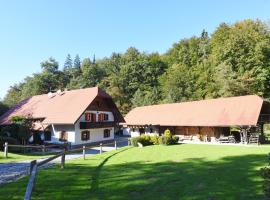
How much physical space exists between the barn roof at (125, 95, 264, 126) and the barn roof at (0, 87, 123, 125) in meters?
9.27

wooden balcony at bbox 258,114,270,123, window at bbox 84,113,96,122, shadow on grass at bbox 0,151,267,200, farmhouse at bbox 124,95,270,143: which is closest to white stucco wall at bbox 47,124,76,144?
window at bbox 84,113,96,122

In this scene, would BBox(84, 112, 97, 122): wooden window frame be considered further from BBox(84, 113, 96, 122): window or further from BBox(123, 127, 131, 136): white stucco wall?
BBox(123, 127, 131, 136): white stucco wall

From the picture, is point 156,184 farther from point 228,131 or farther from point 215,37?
point 215,37

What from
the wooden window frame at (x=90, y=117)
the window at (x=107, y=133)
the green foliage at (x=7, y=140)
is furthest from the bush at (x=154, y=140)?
the green foliage at (x=7, y=140)

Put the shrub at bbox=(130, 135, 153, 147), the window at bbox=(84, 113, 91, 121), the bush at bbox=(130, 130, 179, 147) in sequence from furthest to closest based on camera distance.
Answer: the window at bbox=(84, 113, 91, 121) < the shrub at bbox=(130, 135, 153, 147) < the bush at bbox=(130, 130, 179, 147)

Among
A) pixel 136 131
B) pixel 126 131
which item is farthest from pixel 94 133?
pixel 126 131

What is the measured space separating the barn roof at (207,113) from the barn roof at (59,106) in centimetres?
927

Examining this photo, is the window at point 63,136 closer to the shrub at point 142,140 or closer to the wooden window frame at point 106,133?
the wooden window frame at point 106,133

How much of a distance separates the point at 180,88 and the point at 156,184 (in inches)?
2095

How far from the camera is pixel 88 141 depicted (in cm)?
3638

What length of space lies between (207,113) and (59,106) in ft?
65.9

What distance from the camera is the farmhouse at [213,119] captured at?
3283 cm

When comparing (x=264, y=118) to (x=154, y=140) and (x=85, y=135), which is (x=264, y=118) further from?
(x=85, y=135)

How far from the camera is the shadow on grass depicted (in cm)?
1050
